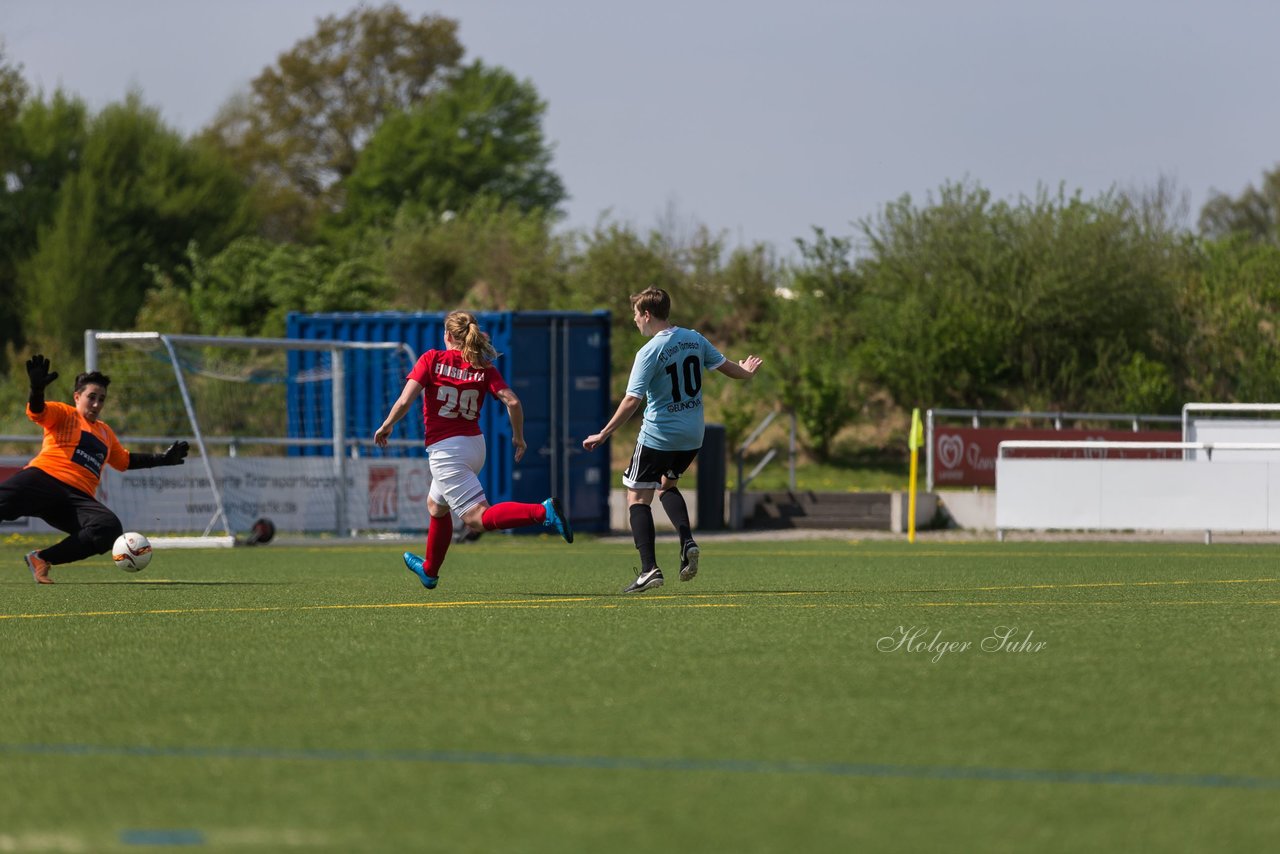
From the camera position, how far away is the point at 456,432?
36.1 ft

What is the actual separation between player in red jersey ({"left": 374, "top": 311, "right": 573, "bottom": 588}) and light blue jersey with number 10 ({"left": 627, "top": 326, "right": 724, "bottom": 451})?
802 mm

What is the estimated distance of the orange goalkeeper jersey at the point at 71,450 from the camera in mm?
12117

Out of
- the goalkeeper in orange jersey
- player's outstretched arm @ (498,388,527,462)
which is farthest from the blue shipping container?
player's outstretched arm @ (498,388,527,462)

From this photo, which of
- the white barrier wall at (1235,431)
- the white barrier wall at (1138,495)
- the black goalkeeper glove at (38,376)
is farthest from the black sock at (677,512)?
the white barrier wall at (1235,431)

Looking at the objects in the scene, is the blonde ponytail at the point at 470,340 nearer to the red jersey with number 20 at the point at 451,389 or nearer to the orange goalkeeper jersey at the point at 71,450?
the red jersey with number 20 at the point at 451,389

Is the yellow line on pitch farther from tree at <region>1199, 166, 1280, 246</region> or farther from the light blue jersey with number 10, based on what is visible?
tree at <region>1199, 166, 1280, 246</region>

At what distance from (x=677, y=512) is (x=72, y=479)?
4.27 meters

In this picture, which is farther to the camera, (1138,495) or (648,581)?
(1138,495)

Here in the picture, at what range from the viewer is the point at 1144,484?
20234 millimetres

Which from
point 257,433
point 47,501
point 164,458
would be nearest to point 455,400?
point 164,458

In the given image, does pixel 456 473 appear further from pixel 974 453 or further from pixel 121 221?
pixel 121 221

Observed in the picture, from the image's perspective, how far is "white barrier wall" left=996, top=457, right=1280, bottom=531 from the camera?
20.0m

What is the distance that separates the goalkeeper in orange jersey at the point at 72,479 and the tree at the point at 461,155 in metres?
51.3

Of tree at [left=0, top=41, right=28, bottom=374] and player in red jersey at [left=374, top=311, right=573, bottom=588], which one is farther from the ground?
tree at [left=0, top=41, right=28, bottom=374]
